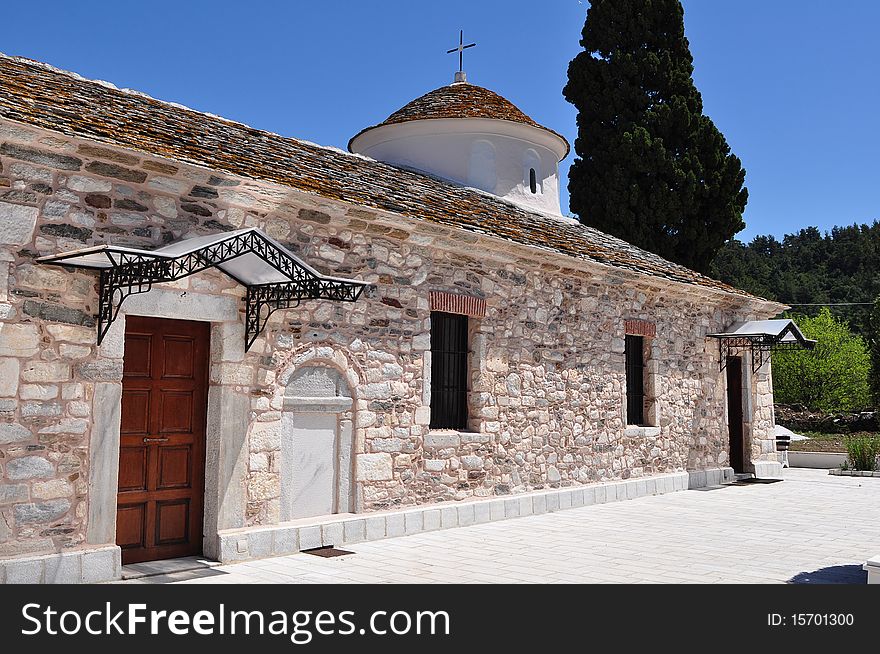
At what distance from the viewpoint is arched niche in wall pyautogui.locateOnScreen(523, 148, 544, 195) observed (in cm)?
1389

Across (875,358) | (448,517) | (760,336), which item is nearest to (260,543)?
(448,517)

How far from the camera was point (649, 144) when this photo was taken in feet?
63.2

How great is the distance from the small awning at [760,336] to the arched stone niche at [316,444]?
27.6ft

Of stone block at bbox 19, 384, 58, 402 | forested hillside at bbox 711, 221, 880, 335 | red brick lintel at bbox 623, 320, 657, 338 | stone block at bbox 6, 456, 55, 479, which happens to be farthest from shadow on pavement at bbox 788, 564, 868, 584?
forested hillside at bbox 711, 221, 880, 335

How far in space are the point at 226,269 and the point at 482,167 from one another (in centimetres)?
745

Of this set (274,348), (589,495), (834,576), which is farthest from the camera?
(589,495)

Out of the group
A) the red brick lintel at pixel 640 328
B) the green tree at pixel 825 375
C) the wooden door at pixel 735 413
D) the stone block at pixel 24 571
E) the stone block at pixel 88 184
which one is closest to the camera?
the stone block at pixel 24 571

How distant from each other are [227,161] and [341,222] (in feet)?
3.94

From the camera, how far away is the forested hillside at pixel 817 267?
43219 mm

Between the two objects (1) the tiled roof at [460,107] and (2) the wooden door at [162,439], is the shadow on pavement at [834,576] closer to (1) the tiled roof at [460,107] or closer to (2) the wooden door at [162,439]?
(2) the wooden door at [162,439]

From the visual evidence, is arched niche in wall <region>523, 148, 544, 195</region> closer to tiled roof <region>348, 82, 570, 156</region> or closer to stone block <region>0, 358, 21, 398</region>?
tiled roof <region>348, 82, 570, 156</region>

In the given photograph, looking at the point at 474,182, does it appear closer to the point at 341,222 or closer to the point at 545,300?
the point at 545,300

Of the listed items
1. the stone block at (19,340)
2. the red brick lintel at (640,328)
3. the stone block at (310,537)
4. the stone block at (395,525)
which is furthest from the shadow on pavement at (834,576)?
the stone block at (19,340)

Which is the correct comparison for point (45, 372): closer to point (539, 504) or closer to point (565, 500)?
point (539, 504)
